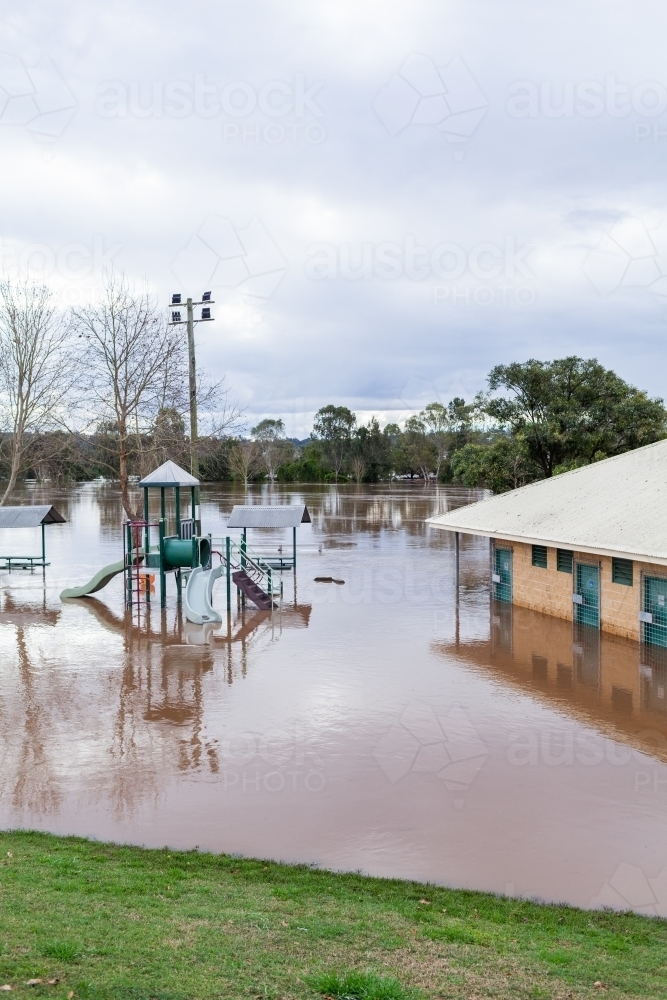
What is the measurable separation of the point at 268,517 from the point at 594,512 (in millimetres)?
12568

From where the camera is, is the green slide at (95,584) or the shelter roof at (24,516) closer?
the green slide at (95,584)

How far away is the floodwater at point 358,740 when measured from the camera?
26.8 feet

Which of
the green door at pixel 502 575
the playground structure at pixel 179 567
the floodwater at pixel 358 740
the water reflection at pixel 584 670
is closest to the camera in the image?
the floodwater at pixel 358 740

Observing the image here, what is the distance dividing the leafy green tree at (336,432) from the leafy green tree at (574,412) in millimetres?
62926

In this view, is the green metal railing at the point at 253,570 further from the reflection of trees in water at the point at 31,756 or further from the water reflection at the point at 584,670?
the reflection of trees in water at the point at 31,756

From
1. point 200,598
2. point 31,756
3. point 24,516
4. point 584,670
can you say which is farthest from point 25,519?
point 584,670

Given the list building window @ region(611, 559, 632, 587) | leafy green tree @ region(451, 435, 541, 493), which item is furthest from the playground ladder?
leafy green tree @ region(451, 435, 541, 493)

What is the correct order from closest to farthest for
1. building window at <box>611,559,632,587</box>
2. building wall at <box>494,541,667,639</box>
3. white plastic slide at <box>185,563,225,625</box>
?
building wall at <box>494,541,667,639</box>, building window at <box>611,559,632,587</box>, white plastic slide at <box>185,563,225,625</box>

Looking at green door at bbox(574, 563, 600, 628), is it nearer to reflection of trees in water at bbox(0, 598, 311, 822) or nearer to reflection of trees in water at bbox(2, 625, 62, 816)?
reflection of trees in water at bbox(0, 598, 311, 822)

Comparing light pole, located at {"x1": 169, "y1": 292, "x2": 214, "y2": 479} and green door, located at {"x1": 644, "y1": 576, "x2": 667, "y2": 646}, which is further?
light pole, located at {"x1": 169, "y1": 292, "x2": 214, "y2": 479}

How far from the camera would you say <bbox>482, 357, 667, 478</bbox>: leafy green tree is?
123 ft

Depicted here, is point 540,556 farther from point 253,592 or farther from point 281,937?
point 281,937

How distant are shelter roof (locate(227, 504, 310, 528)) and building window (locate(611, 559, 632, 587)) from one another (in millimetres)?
12421

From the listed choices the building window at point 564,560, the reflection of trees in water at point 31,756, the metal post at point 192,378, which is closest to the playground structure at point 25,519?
the metal post at point 192,378
